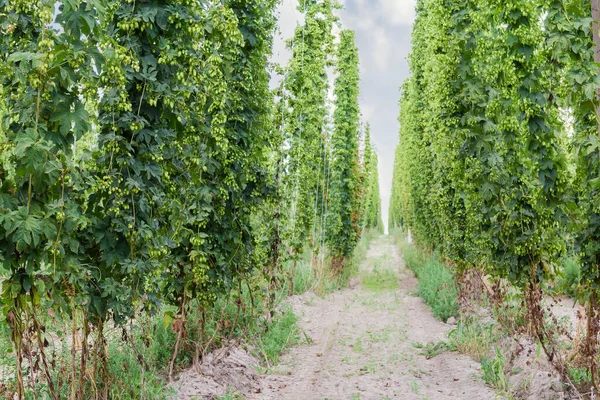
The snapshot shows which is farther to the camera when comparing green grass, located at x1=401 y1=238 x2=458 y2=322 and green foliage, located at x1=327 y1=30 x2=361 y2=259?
green foliage, located at x1=327 y1=30 x2=361 y2=259

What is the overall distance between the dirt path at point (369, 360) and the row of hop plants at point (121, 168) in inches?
57.2

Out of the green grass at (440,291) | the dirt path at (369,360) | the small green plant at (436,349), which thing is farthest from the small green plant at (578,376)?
the green grass at (440,291)

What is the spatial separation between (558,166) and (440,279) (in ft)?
22.9

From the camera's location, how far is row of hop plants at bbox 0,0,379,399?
3621 millimetres

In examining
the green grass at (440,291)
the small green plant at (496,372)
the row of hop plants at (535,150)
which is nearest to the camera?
the row of hop plants at (535,150)

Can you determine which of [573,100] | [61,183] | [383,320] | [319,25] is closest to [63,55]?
[61,183]

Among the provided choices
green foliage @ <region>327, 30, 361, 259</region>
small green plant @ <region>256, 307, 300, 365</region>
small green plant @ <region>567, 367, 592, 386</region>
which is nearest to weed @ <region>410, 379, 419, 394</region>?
small green plant @ <region>567, 367, 592, 386</region>

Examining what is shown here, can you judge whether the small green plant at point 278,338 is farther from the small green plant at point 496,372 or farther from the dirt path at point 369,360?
the small green plant at point 496,372

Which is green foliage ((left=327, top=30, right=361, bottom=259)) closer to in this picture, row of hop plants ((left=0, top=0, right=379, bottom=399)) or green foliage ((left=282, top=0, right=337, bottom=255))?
green foliage ((left=282, top=0, right=337, bottom=255))

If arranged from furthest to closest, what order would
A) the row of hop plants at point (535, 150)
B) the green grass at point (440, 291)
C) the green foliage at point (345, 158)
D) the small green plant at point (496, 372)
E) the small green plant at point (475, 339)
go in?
the green foliage at point (345, 158) → the green grass at point (440, 291) → the small green plant at point (475, 339) → the small green plant at point (496, 372) → the row of hop plants at point (535, 150)

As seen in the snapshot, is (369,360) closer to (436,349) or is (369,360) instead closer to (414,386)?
(436,349)

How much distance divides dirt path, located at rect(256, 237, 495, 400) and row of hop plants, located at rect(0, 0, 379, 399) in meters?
1.45

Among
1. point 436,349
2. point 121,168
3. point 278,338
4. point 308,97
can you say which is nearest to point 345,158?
point 308,97

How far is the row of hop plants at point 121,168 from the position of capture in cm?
362
